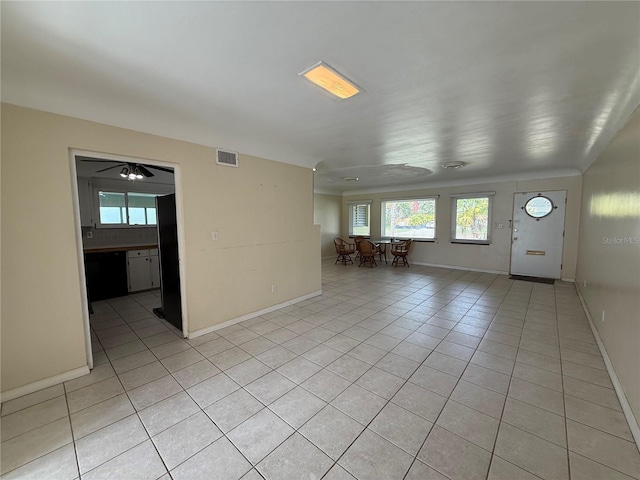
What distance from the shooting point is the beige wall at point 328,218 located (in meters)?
8.72

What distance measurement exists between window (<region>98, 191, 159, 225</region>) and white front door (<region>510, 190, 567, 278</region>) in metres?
8.04

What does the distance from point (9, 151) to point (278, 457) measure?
113 inches

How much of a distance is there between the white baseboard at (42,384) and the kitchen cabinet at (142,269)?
9.14 feet

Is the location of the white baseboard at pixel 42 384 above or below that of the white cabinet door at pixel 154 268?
below

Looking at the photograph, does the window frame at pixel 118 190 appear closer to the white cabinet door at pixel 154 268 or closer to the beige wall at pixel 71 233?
the white cabinet door at pixel 154 268

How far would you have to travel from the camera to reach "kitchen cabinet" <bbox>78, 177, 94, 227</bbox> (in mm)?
4680

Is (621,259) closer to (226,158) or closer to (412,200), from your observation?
(226,158)

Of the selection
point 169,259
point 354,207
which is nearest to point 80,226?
point 169,259

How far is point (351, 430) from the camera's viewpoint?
68.6 inches

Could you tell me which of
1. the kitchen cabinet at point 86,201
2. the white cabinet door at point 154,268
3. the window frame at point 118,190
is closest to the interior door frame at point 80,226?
the window frame at point 118,190

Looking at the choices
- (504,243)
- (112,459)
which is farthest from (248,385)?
(504,243)

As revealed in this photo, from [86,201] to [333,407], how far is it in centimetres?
548

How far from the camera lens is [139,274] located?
4.88m

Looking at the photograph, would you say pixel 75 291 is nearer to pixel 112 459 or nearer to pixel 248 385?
pixel 112 459
